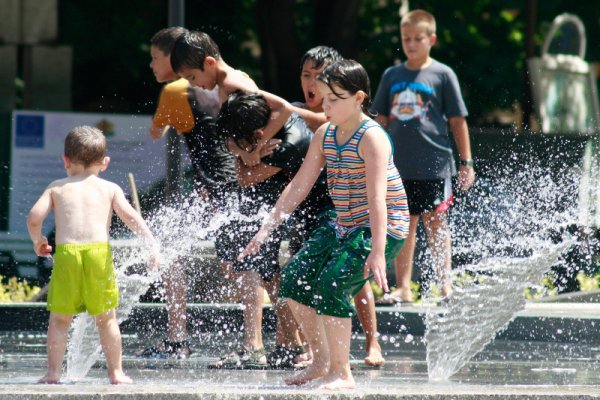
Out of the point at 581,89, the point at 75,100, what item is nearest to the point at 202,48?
the point at 581,89

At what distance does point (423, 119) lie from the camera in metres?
8.30

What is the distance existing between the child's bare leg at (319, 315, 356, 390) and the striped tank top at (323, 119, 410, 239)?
43 cm

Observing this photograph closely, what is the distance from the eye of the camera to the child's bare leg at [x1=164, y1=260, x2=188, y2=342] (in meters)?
7.13

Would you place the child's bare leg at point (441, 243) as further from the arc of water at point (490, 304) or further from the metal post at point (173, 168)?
the metal post at point (173, 168)

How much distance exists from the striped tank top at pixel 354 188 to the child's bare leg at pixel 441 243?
238cm

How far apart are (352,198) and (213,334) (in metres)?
2.46

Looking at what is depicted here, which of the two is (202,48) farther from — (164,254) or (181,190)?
(181,190)

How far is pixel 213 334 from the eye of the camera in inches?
314

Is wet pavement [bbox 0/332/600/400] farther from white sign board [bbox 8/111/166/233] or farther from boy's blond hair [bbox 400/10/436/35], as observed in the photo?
white sign board [bbox 8/111/166/233]

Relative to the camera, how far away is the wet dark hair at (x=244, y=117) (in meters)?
6.51

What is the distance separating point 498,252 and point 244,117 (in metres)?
3.14

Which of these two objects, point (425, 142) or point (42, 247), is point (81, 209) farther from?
point (425, 142)

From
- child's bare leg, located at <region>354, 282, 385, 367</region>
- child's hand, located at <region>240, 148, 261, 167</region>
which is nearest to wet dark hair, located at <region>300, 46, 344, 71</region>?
child's hand, located at <region>240, 148, 261, 167</region>

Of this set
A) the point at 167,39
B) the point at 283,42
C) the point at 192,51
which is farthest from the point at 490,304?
the point at 283,42
